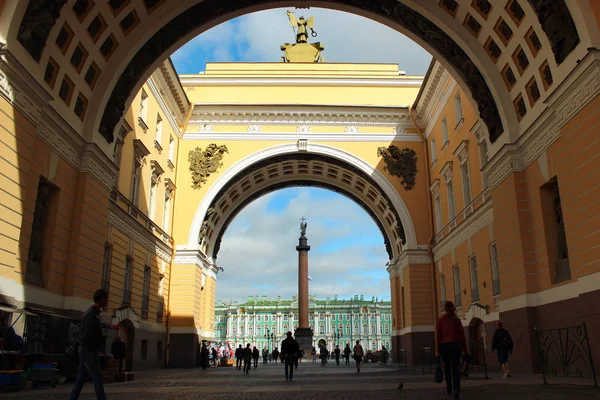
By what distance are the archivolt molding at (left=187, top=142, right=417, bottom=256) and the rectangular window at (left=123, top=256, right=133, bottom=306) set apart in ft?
22.8

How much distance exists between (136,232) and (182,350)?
830 cm

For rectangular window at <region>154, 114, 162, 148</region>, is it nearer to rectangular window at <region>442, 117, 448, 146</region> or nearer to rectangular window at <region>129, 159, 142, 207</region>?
rectangular window at <region>129, 159, 142, 207</region>

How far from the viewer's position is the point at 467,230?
24156mm

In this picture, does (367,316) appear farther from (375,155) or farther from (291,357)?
(291,357)

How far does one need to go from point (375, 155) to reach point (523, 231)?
57.1ft

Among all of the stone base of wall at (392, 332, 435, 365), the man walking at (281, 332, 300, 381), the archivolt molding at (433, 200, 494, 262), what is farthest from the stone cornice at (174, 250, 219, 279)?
the man walking at (281, 332, 300, 381)

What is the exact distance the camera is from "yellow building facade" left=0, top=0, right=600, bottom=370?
41.9ft

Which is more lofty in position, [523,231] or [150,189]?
[150,189]

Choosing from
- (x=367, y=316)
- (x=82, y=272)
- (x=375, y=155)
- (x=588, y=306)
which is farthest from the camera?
(x=367, y=316)

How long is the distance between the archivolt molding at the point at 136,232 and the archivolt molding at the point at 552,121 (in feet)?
45.3

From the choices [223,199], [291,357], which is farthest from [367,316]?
[291,357]

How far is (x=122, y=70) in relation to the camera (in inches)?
677

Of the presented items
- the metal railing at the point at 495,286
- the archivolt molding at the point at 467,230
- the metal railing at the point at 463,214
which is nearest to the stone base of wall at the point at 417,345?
the archivolt molding at the point at 467,230

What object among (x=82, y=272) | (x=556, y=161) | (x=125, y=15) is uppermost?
(x=125, y=15)
